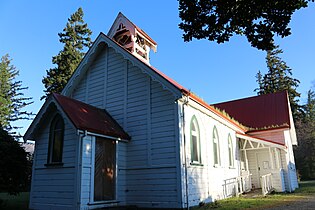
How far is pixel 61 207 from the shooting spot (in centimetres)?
1051

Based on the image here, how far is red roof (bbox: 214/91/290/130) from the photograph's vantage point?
24.3 meters

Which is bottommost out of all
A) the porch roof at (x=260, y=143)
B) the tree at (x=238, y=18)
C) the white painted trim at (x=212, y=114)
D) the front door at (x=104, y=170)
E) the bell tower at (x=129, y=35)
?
the front door at (x=104, y=170)

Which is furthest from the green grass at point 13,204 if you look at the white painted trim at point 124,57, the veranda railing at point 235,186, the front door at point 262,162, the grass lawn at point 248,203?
the front door at point 262,162

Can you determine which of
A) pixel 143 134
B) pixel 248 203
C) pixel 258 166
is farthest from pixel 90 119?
pixel 258 166

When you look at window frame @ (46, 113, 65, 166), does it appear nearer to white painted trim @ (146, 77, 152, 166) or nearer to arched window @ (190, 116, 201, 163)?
white painted trim @ (146, 77, 152, 166)

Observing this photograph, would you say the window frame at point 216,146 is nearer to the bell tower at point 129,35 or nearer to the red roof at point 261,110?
the bell tower at point 129,35

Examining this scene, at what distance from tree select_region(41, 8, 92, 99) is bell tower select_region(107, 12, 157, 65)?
1614 centimetres

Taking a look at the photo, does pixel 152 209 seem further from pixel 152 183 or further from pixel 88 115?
pixel 88 115

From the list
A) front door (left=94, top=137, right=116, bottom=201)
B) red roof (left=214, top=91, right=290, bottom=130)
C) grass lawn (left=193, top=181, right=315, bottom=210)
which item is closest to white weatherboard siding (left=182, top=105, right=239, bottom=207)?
grass lawn (left=193, top=181, right=315, bottom=210)

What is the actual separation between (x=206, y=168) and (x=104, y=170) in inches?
214

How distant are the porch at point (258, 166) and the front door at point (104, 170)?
859 cm

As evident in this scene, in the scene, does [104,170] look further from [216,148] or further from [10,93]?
[10,93]

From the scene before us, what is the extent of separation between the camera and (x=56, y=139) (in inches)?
464

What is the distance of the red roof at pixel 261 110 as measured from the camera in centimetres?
2427
